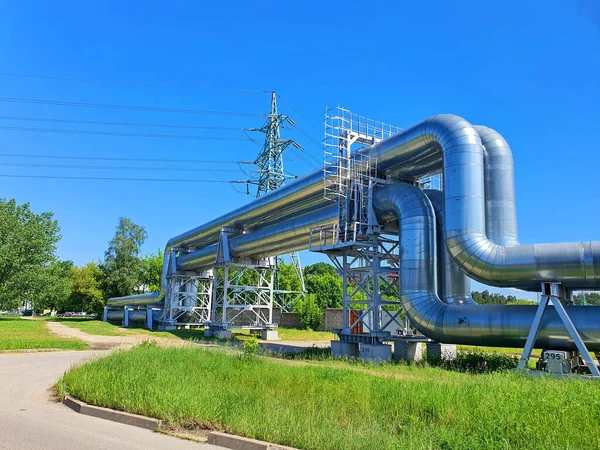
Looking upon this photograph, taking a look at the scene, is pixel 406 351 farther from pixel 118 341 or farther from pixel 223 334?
pixel 118 341

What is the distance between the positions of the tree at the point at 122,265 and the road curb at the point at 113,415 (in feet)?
183

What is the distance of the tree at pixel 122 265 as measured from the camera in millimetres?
61781

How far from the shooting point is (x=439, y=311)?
15.6 meters

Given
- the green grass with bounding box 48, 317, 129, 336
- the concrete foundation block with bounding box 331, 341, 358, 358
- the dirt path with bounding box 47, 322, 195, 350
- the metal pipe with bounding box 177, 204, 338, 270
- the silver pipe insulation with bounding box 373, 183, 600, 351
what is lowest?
the green grass with bounding box 48, 317, 129, 336

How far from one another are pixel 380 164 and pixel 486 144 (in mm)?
4345

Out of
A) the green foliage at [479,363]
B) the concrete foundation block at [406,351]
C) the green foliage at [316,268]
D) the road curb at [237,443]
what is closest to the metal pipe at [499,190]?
the green foliage at [479,363]

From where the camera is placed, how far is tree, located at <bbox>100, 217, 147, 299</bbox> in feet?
203

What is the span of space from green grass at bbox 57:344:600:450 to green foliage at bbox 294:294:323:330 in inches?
1396

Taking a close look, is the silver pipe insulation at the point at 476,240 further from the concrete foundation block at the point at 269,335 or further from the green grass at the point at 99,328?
the green grass at the point at 99,328

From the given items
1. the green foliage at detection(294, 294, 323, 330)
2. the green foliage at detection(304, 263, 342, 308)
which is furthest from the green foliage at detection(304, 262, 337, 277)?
the green foliage at detection(294, 294, 323, 330)

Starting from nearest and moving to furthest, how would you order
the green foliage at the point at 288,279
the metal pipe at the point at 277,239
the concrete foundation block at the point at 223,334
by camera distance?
the metal pipe at the point at 277,239 → the concrete foundation block at the point at 223,334 → the green foliage at the point at 288,279

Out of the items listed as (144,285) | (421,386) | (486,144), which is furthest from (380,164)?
(144,285)

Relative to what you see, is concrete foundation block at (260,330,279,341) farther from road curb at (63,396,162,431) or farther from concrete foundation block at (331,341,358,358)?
road curb at (63,396,162,431)

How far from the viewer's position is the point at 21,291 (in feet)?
146
